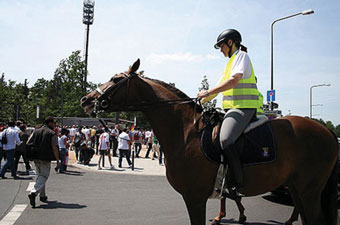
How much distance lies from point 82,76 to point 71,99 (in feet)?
13.9

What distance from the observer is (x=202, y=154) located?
356 cm

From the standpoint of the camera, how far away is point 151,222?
19.5ft

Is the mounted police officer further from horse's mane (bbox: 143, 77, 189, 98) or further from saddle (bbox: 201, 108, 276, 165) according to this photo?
horse's mane (bbox: 143, 77, 189, 98)

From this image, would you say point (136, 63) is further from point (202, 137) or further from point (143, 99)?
point (202, 137)

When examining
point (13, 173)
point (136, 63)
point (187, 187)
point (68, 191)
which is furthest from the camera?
point (13, 173)

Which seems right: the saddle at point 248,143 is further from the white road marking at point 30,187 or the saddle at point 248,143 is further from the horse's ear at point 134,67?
the white road marking at point 30,187

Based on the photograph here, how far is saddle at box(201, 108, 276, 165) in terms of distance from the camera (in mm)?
3568

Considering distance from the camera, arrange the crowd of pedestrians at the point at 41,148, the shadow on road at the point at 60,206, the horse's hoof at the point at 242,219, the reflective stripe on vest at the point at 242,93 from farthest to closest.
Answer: the crowd of pedestrians at the point at 41,148 → the shadow on road at the point at 60,206 → the horse's hoof at the point at 242,219 → the reflective stripe on vest at the point at 242,93

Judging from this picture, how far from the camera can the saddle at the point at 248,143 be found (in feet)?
11.7

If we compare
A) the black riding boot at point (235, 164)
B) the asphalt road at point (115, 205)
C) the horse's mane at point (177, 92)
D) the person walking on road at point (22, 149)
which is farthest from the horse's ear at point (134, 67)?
the person walking on road at point (22, 149)

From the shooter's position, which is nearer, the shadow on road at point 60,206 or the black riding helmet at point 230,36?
the black riding helmet at point 230,36

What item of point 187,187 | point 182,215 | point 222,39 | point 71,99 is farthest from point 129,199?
point 71,99

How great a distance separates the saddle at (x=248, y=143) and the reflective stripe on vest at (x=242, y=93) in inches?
10.3

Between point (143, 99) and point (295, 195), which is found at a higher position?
point (143, 99)
